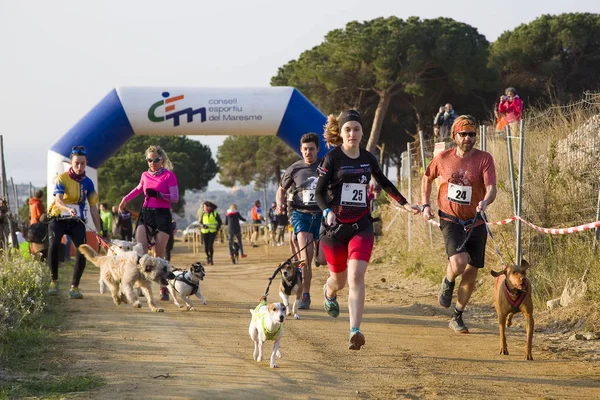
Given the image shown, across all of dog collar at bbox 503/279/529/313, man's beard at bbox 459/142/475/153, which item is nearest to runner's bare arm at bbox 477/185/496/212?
man's beard at bbox 459/142/475/153

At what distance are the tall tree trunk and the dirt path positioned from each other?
22.8 m

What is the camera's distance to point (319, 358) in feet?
21.9

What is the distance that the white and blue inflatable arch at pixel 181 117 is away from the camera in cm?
1852

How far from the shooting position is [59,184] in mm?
10383

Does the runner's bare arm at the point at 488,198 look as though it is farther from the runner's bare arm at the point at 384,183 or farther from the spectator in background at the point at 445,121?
the spectator in background at the point at 445,121

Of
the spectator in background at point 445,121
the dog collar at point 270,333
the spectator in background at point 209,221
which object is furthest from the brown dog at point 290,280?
the spectator in background at point 445,121

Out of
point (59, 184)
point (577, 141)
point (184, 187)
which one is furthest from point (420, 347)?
point (184, 187)

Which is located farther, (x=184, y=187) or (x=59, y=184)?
Answer: (x=184, y=187)

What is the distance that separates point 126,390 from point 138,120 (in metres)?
14.0

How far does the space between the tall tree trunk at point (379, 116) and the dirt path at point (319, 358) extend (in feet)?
74.9

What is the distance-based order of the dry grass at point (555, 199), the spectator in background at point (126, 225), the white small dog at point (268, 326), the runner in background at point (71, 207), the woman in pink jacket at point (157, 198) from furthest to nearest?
the spectator in background at point (126, 225), the runner in background at point (71, 207), the woman in pink jacket at point (157, 198), the dry grass at point (555, 199), the white small dog at point (268, 326)

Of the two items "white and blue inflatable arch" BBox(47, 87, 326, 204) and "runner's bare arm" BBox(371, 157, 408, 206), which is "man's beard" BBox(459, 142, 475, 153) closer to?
"runner's bare arm" BBox(371, 157, 408, 206)

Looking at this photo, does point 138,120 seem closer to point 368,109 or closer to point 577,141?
point 577,141

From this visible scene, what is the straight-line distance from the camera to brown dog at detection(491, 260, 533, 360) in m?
6.72
